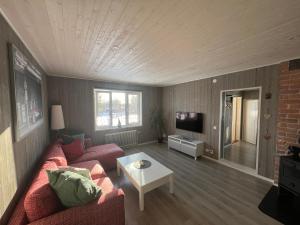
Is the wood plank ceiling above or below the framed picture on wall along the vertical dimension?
above

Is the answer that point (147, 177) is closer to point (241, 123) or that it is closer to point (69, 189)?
point (69, 189)

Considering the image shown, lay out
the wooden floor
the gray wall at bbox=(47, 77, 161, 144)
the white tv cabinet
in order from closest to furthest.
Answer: the wooden floor → the gray wall at bbox=(47, 77, 161, 144) → the white tv cabinet

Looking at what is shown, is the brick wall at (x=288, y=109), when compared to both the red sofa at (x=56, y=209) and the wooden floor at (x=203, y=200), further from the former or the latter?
the red sofa at (x=56, y=209)

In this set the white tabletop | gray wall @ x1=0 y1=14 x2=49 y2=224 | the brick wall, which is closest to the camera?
gray wall @ x1=0 y1=14 x2=49 y2=224

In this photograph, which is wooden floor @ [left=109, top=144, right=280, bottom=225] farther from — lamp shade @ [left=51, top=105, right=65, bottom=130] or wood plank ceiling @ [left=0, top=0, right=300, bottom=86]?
wood plank ceiling @ [left=0, top=0, right=300, bottom=86]

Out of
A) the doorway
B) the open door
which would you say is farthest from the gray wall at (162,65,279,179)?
the open door

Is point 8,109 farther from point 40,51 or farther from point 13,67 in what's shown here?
point 40,51

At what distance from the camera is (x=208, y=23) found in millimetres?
1300

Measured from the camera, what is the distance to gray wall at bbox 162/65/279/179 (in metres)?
2.64

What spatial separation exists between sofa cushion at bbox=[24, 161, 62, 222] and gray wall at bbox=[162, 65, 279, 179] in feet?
11.9

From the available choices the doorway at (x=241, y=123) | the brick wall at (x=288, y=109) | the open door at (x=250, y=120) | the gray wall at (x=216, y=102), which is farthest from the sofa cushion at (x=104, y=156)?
the open door at (x=250, y=120)

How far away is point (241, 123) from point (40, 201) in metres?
6.34

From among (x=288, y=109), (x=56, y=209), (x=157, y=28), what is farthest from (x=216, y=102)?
(x=56, y=209)

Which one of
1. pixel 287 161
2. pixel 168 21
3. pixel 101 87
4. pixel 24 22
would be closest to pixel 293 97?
pixel 287 161
